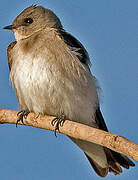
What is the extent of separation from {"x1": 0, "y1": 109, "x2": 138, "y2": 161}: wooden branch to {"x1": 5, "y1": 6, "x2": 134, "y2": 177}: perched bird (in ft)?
1.00

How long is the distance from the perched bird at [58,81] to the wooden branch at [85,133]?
0.30 m

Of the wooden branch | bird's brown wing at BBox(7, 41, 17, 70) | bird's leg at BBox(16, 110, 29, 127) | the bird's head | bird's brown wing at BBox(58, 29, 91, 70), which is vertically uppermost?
the bird's head

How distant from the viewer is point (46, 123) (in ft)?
22.4

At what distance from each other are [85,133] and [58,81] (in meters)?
1.49

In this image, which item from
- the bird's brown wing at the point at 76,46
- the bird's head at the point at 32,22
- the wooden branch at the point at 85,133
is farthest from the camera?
the bird's head at the point at 32,22

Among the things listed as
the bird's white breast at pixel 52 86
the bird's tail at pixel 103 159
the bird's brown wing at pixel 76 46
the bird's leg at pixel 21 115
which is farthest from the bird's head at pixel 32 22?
the bird's tail at pixel 103 159

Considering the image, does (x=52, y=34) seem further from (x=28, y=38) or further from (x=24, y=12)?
(x=24, y=12)

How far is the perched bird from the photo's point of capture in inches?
277

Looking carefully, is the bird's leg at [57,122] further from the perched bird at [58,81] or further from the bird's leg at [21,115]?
the bird's leg at [21,115]

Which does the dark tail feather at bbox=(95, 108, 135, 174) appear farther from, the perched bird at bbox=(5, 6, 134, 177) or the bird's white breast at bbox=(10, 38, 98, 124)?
the bird's white breast at bbox=(10, 38, 98, 124)

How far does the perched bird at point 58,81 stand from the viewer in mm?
7031

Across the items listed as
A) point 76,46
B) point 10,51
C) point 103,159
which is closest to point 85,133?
point 103,159

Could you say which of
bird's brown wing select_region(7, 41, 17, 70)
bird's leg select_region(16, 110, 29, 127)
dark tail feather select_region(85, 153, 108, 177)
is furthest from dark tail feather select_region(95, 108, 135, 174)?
bird's brown wing select_region(7, 41, 17, 70)

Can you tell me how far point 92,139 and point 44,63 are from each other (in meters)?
1.81
